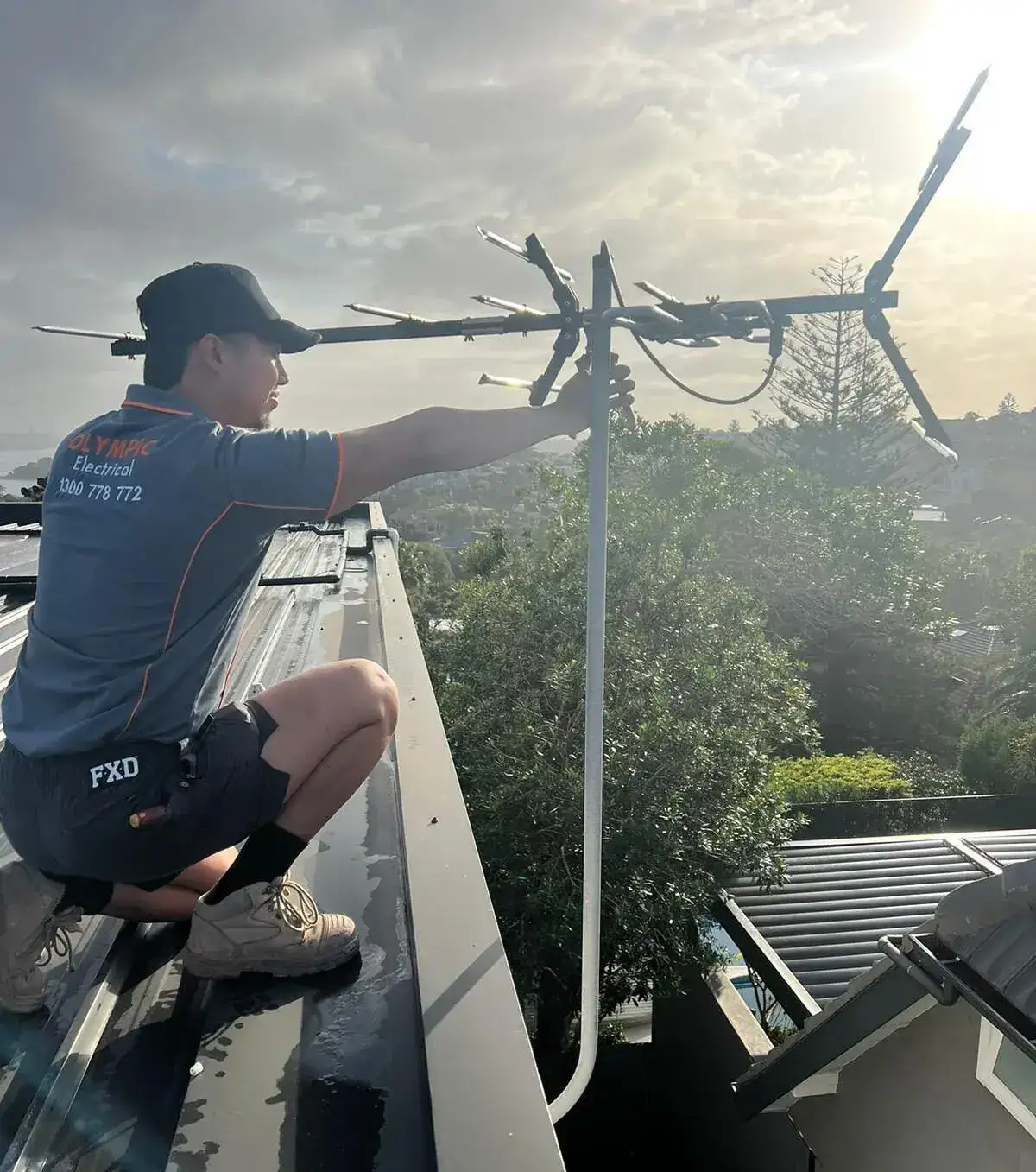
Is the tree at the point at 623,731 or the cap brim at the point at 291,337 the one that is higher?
the cap brim at the point at 291,337

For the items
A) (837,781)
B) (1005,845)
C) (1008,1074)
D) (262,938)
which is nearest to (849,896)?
(1005,845)

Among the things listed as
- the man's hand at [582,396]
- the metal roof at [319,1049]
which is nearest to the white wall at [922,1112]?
the metal roof at [319,1049]

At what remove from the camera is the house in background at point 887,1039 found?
9.91ft

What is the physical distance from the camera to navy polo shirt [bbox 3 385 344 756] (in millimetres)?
1573

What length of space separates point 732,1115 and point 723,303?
7902 millimetres

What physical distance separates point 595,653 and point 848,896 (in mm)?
7938

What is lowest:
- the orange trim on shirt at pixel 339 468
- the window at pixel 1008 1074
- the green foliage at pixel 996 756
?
the green foliage at pixel 996 756

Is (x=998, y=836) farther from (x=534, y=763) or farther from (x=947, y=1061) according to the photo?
(x=947, y=1061)

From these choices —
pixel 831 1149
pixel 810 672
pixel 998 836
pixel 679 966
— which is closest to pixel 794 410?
pixel 810 672

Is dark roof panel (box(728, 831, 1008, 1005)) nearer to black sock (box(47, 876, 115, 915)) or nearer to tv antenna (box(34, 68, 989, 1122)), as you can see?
tv antenna (box(34, 68, 989, 1122))

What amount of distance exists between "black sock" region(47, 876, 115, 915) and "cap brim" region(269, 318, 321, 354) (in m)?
1.14

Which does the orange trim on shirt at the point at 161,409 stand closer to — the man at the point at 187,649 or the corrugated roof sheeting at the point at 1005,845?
the man at the point at 187,649

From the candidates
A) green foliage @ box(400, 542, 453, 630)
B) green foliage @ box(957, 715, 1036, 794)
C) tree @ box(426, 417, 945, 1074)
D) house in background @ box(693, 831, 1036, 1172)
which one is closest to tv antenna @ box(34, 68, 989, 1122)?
house in background @ box(693, 831, 1036, 1172)

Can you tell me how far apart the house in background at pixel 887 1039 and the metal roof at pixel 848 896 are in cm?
2
